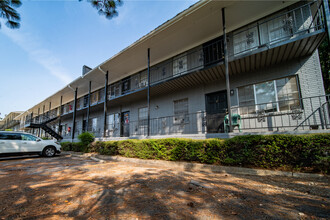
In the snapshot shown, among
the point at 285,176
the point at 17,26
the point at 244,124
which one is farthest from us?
the point at 244,124

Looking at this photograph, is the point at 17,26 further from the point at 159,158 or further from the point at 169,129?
the point at 169,129

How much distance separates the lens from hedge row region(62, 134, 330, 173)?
3.75 m

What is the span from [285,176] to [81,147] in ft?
36.7

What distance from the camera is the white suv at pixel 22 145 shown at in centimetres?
773

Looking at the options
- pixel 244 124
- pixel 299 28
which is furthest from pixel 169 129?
pixel 299 28

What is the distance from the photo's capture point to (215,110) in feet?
27.2

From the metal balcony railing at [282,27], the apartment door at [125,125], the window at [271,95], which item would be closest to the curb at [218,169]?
the window at [271,95]

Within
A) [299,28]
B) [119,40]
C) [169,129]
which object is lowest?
[169,129]

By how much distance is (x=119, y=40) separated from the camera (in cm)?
1015

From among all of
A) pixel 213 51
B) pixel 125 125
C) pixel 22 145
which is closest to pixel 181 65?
pixel 213 51

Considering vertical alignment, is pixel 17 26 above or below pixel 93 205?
above

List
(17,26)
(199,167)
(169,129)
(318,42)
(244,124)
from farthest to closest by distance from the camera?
(169,129) → (244,124) → (318,42) → (199,167) → (17,26)

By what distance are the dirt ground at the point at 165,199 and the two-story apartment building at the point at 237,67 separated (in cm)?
287

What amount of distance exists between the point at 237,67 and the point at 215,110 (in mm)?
2416
